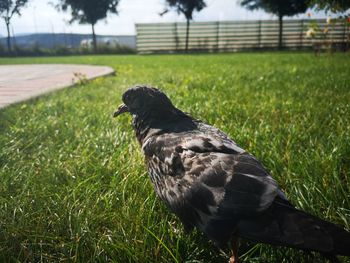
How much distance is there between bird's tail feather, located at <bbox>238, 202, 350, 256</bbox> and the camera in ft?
4.16

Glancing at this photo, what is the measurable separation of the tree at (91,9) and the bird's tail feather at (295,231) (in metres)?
2.81

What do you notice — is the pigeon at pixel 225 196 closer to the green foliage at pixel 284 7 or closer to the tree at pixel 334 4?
the tree at pixel 334 4

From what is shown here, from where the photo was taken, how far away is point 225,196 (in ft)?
5.24

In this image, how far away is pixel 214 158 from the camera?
176cm

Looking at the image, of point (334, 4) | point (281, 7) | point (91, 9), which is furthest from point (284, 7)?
point (91, 9)

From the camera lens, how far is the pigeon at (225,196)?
135cm

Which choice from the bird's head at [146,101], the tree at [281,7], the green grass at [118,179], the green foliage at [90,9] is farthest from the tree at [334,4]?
the tree at [281,7]

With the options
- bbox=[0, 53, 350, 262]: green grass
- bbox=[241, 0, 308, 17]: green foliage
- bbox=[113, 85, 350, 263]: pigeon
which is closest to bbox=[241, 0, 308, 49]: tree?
bbox=[241, 0, 308, 17]: green foliage

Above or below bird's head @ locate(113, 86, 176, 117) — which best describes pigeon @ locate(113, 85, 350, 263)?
below

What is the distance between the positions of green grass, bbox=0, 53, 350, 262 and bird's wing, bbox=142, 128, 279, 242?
257 mm

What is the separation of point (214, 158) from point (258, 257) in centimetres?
55

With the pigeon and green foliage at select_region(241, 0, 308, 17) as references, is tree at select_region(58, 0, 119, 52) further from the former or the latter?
green foliage at select_region(241, 0, 308, 17)

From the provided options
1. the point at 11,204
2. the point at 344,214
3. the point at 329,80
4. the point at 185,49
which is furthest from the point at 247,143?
the point at 185,49

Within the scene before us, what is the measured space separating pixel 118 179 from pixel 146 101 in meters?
0.60
